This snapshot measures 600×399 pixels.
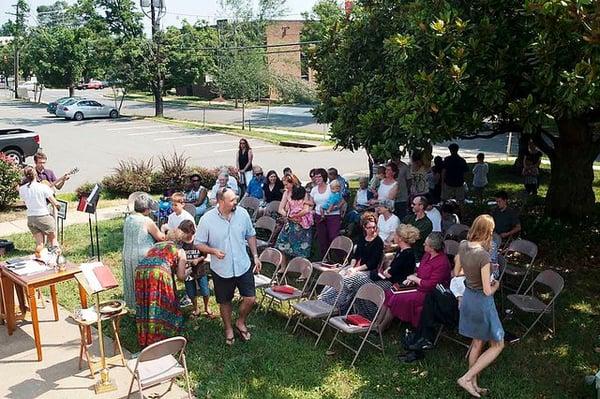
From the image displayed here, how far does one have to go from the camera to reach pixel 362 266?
7.45m

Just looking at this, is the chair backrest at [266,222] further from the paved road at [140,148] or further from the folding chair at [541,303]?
the paved road at [140,148]

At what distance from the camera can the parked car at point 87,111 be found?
3600 centimetres

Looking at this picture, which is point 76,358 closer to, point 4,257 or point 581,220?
point 4,257

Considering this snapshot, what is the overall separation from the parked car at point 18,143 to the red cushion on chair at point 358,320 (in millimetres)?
16236

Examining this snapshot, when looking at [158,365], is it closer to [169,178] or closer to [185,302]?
[185,302]

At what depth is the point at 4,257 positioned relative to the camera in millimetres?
10375

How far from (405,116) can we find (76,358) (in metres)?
4.85

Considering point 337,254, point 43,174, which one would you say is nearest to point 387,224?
point 337,254

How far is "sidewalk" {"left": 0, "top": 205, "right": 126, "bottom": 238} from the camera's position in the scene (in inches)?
484

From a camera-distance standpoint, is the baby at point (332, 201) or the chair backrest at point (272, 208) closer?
the baby at point (332, 201)

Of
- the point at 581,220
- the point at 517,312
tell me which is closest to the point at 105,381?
the point at 517,312

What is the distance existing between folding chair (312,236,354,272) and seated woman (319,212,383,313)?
2.10 ft

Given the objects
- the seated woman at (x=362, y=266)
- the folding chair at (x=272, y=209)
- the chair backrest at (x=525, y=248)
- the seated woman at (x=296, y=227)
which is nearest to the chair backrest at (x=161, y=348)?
the seated woman at (x=362, y=266)

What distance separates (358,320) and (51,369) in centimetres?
342
